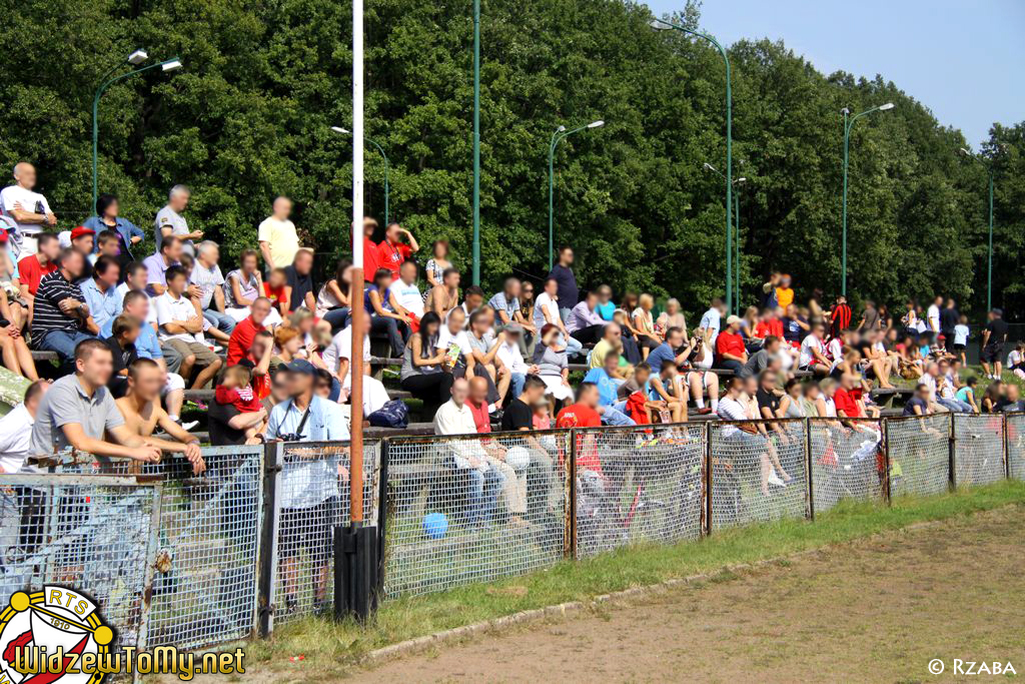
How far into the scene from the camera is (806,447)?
15227 millimetres

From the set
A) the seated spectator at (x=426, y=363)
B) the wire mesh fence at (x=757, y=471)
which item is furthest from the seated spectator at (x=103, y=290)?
the wire mesh fence at (x=757, y=471)

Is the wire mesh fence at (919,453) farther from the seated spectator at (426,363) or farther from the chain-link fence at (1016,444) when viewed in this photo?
the seated spectator at (426,363)

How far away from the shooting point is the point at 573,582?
10812 mm

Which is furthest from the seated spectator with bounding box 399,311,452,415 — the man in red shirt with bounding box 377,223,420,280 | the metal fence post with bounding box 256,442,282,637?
Answer: the metal fence post with bounding box 256,442,282,637

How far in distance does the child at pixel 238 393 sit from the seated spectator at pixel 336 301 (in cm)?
481

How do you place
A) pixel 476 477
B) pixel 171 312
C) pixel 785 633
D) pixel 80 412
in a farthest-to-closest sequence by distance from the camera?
pixel 171 312
pixel 476 477
pixel 785 633
pixel 80 412

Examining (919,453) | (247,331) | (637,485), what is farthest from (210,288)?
(919,453)

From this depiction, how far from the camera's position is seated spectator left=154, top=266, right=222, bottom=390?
45.2ft

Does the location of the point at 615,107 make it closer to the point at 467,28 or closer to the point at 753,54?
Result: the point at 467,28

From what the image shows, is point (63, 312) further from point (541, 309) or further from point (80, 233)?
point (541, 309)

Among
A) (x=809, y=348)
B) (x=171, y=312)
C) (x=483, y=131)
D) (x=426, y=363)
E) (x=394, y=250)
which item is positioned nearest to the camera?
(x=171, y=312)

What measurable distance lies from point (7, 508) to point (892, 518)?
11.6 metres

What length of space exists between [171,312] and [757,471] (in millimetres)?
7164

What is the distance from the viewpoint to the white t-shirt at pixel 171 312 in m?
13.8
